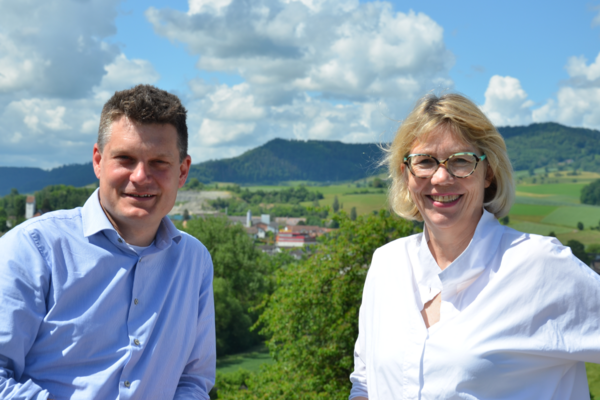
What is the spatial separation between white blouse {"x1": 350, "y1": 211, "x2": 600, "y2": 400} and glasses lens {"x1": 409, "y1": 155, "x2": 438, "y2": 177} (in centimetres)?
32

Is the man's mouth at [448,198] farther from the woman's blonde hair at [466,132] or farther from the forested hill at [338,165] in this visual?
the forested hill at [338,165]

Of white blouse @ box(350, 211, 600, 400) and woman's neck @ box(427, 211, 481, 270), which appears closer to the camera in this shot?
white blouse @ box(350, 211, 600, 400)

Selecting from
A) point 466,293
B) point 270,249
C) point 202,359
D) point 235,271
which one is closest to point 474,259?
point 466,293

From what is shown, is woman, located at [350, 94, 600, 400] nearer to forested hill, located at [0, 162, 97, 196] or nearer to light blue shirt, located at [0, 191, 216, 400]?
light blue shirt, located at [0, 191, 216, 400]

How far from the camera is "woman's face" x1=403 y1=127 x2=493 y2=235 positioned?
87.4 inches

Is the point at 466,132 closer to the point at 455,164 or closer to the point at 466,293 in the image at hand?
the point at 455,164

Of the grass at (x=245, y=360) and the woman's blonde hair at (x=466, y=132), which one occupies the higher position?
the woman's blonde hair at (x=466, y=132)

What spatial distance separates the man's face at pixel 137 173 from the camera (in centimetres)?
206

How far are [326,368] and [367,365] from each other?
26.5 ft

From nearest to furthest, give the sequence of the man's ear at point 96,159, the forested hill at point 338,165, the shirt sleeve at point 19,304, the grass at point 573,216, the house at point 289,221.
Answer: the shirt sleeve at point 19,304 → the man's ear at point 96,159 → the grass at point 573,216 → the house at point 289,221 → the forested hill at point 338,165

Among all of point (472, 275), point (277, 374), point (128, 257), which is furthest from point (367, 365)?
point (277, 374)

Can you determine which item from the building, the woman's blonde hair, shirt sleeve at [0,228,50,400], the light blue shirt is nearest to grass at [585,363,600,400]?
the woman's blonde hair

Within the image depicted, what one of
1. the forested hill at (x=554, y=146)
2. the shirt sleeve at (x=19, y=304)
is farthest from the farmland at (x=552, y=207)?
the shirt sleeve at (x=19, y=304)

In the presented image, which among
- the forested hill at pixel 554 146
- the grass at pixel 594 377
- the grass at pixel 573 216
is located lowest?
the grass at pixel 594 377
